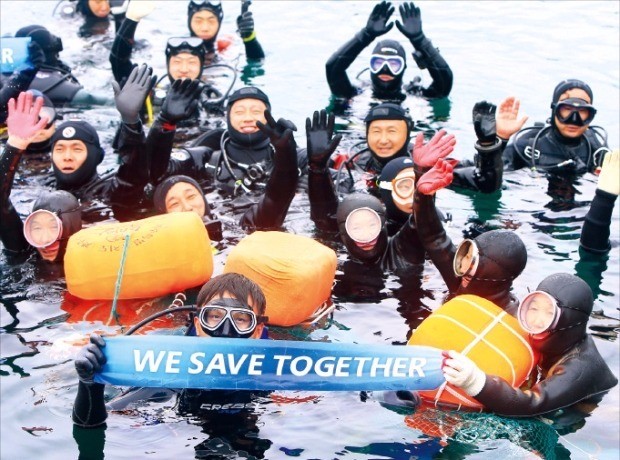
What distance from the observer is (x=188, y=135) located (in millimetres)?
10945

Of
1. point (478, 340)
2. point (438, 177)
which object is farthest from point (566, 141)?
point (478, 340)

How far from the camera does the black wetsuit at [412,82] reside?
11375mm

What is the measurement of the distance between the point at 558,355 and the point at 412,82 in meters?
7.73

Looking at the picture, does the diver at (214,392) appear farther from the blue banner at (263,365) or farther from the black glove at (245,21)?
the black glove at (245,21)

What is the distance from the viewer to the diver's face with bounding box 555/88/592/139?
9242mm

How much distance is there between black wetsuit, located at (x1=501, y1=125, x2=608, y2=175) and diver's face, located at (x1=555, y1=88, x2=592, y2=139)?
0.10 meters

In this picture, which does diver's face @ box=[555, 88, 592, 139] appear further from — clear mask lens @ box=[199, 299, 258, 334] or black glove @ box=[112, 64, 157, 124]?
clear mask lens @ box=[199, 299, 258, 334]

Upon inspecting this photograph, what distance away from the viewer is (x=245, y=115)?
8.84m

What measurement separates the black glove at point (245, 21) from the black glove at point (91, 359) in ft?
31.9

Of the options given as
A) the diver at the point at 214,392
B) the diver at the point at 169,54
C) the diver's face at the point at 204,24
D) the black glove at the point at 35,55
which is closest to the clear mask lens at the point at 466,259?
the diver at the point at 214,392

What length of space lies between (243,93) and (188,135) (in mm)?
2253

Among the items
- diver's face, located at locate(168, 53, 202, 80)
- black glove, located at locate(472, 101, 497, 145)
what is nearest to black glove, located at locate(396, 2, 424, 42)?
diver's face, located at locate(168, 53, 202, 80)

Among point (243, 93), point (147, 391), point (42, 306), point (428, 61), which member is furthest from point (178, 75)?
point (147, 391)

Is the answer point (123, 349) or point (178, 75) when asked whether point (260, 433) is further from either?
point (178, 75)
